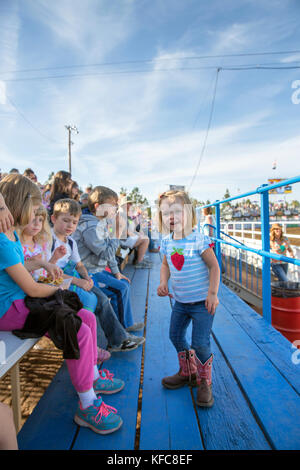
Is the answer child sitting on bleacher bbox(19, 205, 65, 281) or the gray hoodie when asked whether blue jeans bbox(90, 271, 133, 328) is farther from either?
child sitting on bleacher bbox(19, 205, 65, 281)

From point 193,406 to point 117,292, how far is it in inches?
37.6

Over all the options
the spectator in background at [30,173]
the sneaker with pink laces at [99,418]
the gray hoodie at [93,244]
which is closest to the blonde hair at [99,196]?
the gray hoodie at [93,244]

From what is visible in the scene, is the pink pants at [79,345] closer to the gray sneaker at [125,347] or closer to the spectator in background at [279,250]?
the gray sneaker at [125,347]

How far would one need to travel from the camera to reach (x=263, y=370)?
160cm

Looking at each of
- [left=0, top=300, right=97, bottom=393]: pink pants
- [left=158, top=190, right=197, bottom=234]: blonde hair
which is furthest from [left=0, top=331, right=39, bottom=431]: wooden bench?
[left=158, top=190, right=197, bottom=234]: blonde hair

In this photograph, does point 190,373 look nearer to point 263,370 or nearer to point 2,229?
point 263,370

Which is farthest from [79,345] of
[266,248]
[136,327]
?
[266,248]

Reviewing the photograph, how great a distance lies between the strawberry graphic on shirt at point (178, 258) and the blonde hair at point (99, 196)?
3.05 ft

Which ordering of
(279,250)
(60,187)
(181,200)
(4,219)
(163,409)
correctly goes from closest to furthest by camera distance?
(4,219), (163,409), (181,200), (60,187), (279,250)

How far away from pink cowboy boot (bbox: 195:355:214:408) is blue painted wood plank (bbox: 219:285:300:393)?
0.46 metres

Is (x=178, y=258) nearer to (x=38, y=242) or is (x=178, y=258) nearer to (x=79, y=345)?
(x=79, y=345)

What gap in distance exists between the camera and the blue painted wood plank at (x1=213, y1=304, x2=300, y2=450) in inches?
45.1

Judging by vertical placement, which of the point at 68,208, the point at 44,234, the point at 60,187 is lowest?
the point at 44,234

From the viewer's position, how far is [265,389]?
143 centimetres
